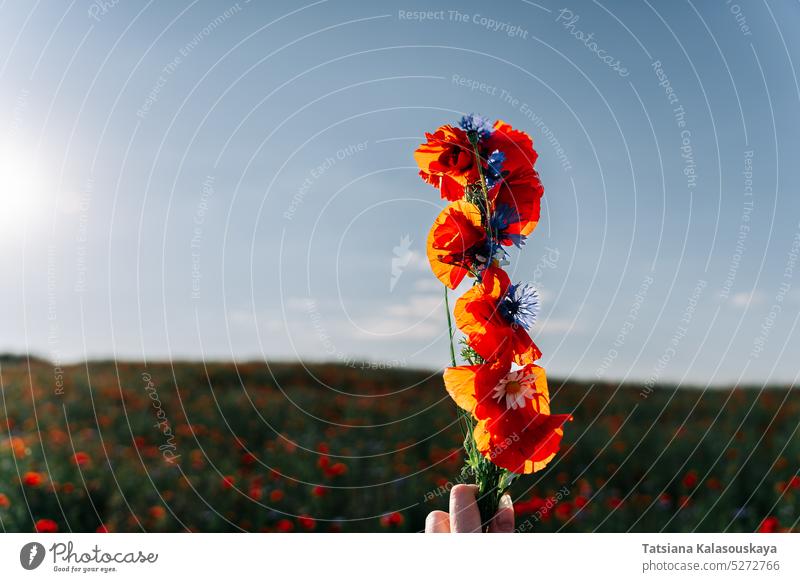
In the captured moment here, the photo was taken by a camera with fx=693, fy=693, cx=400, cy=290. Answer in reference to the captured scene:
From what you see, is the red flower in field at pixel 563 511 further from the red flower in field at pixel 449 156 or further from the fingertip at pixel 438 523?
the red flower in field at pixel 449 156

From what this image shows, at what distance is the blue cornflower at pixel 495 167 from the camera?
179 centimetres

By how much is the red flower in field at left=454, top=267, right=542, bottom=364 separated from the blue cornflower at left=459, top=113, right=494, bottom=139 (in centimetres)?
38

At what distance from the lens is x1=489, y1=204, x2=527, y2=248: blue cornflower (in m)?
1.76

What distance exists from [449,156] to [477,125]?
0.11 metres

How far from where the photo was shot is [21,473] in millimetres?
4355

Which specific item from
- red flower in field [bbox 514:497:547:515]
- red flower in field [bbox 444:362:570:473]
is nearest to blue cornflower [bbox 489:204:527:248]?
red flower in field [bbox 444:362:570:473]

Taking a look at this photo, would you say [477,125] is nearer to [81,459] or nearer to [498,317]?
[498,317]
